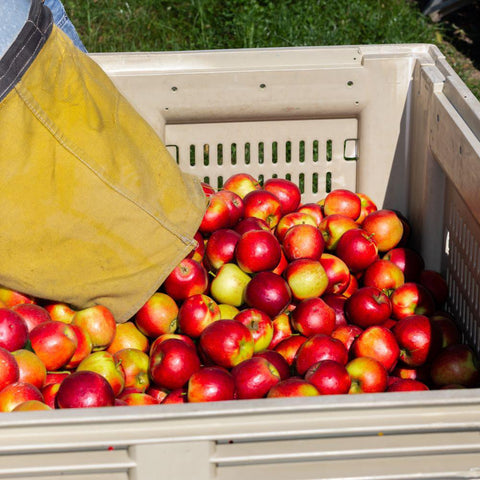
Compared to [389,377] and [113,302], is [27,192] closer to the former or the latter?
[113,302]

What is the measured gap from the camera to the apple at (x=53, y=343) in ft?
6.51

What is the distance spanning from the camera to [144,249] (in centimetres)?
212

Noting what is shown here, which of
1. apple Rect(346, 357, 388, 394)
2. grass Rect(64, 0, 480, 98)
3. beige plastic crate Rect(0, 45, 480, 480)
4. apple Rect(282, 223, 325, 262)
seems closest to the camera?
beige plastic crate Rect(0, 45, 480, 480)

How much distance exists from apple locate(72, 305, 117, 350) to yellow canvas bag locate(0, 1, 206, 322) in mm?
22

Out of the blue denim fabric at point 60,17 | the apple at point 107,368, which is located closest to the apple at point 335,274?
the apple at point 107,368

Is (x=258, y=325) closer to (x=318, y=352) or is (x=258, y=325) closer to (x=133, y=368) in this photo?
(x=318, y=352)

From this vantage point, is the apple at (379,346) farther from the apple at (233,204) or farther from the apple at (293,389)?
the apple at (233,204)

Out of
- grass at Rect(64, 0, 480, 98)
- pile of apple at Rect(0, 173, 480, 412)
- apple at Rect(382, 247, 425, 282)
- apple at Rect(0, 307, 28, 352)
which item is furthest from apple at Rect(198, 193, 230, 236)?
grass at Rect(64, 0, 480, 98)

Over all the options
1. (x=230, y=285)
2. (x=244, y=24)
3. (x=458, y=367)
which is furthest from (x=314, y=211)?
(x=244, y=24)

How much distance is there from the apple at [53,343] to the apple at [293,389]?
54 centimetres

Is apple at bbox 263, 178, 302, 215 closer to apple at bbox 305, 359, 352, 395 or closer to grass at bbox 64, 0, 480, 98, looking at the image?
apple at bbox 305, 359, 352, 395

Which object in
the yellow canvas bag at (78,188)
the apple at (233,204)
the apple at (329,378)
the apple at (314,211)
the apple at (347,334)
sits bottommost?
the apple at (347,334)

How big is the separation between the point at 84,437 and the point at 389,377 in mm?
1202

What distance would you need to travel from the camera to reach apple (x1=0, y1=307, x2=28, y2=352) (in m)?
1.92
